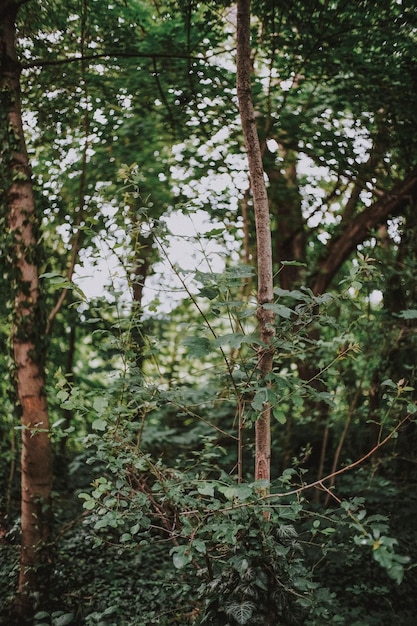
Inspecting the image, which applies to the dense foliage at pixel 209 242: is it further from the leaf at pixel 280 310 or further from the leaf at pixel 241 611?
the leaf at pixel 280 310

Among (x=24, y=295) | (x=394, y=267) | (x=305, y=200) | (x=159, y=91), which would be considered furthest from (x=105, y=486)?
(x=305, y=200)

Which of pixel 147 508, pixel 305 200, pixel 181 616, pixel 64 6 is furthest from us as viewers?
pixel 305 200

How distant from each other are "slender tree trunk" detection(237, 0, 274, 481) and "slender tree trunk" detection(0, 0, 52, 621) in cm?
217

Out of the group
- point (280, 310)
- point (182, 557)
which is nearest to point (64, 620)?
point (182, 557)

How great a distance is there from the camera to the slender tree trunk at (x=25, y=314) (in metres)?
4.06

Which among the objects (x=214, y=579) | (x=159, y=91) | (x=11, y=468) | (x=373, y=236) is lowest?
(x=11, y=468)

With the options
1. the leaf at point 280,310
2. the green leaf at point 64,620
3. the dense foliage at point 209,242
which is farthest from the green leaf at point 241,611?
the green leaf at point 64,620

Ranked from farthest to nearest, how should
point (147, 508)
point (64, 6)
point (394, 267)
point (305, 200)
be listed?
point (305, 200)
point (394, 267)
point (64, 6)
point (147, 508)

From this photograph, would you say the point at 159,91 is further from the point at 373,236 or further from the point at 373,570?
the point at 373,570

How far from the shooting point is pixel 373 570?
465 cm

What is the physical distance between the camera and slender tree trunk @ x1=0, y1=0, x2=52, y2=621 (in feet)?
13.3

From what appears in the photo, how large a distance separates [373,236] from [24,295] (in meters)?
4.00

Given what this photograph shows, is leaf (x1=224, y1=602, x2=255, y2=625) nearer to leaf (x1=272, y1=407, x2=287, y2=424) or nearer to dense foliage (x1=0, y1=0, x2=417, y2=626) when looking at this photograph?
dense foliage (x1=0, y1=0, x2=417, y2=626)

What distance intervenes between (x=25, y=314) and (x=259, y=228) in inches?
92.1
